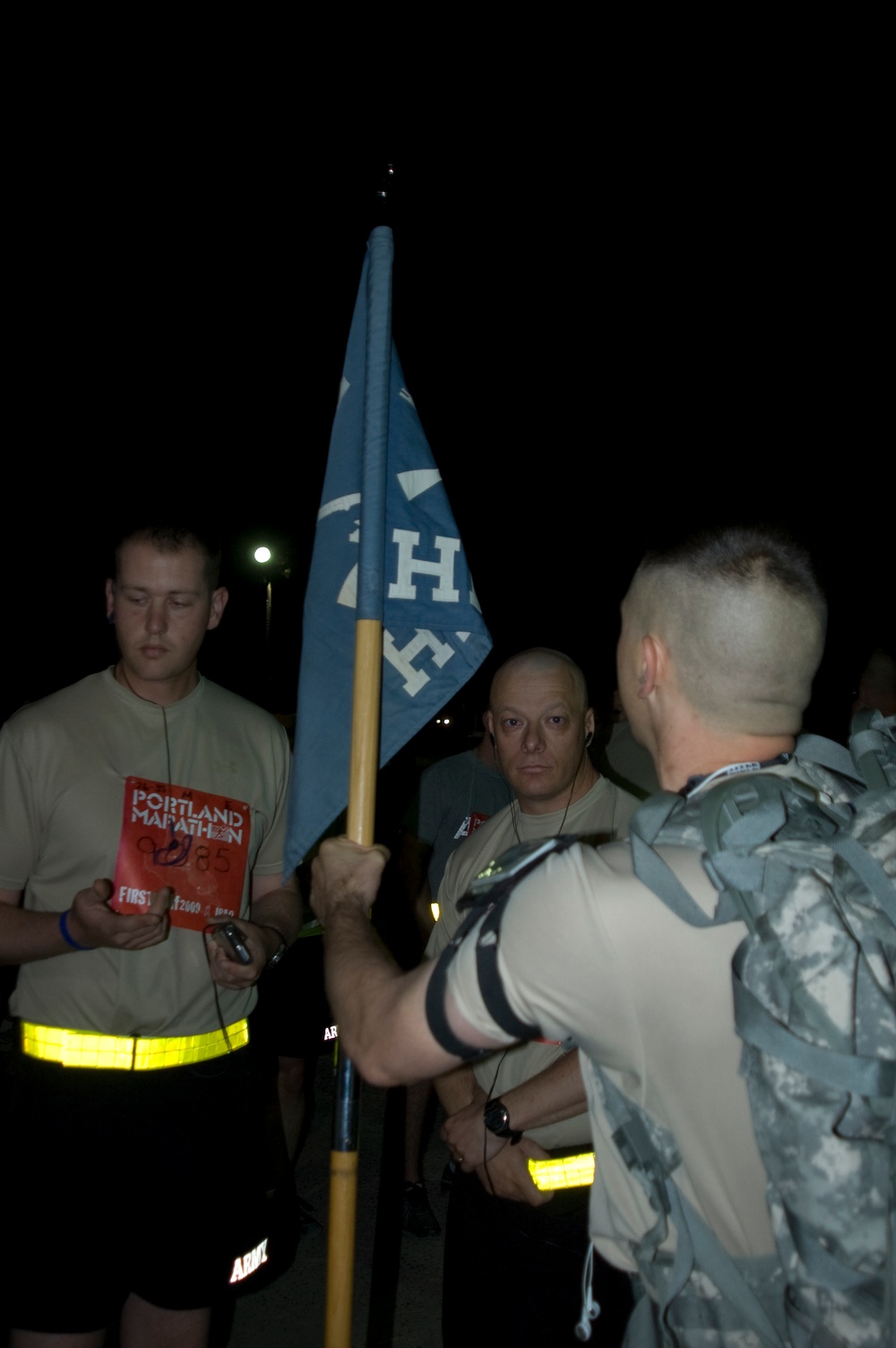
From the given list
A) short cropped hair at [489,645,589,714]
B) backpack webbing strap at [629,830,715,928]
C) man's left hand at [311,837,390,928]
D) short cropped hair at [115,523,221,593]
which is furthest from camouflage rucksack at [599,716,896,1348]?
short cropped hair at [115,523,221,593]

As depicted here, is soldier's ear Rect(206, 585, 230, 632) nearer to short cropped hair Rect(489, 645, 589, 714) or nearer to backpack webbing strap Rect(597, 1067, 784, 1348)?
short cropped hair Rect(489, 645, 589, 714)

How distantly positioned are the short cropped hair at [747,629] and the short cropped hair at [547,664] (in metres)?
1.53

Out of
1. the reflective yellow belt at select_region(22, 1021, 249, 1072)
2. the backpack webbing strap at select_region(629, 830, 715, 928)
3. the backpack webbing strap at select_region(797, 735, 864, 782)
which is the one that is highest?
the backpack webbing strap at select_region(797, 735, 864, 782)

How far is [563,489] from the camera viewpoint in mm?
28109

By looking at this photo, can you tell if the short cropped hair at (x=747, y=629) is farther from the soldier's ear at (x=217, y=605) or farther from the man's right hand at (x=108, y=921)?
the soldier's ear at (x=217, y=605)

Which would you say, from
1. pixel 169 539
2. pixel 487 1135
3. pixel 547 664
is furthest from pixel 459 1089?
pixel 169 539

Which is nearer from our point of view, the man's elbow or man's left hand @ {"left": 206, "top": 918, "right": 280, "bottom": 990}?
the man's elbow

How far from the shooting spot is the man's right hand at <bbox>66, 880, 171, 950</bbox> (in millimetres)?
2309

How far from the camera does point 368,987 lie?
1.57 metres

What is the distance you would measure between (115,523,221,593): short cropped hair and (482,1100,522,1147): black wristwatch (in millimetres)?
1827

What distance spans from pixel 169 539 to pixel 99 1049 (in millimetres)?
1530

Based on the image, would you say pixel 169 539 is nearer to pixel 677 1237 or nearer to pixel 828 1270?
pixel 677 1237

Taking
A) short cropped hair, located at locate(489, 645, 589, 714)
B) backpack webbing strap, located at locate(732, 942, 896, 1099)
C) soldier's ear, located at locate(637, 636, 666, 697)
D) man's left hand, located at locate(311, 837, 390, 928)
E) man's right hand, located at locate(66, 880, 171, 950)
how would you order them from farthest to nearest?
short cropped hair, located at locate(489, 645, 589, 714) < man's right hand, located at locate(66, 880, 171, 950) < man's left hand, located at locate(311, 837, 390, 928) < soldier's ear, located at locate(637, 636, 666, 697) < backpack webbing strap, located at locate(732, 942, 896, 1099)

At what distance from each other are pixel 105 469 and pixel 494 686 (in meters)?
17.1
